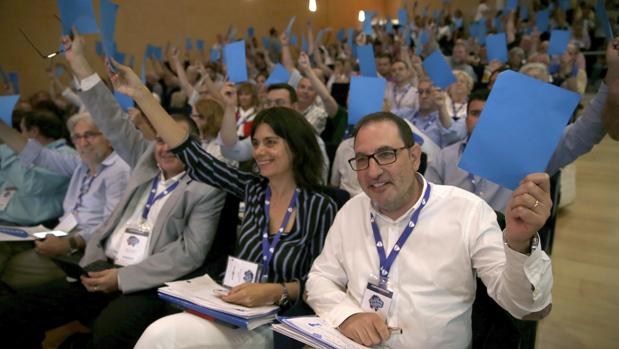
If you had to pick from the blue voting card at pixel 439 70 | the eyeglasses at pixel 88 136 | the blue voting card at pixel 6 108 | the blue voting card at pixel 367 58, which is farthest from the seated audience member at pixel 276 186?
the blue voting card at pixel 367 58

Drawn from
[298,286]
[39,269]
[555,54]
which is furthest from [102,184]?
[555,54]

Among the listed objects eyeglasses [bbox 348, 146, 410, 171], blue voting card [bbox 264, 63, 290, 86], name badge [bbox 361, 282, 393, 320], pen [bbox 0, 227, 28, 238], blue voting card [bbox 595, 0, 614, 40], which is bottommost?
pen [bbox 0, 227, 28, 238]

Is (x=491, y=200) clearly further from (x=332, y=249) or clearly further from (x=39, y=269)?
(x=39, y=269)

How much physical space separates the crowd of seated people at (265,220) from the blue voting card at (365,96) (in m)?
0.33

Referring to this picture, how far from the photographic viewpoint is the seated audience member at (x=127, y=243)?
189cm

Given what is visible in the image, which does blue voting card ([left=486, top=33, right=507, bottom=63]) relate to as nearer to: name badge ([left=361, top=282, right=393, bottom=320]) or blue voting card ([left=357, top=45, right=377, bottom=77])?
blue voting card ([left=357, top=45, right=377, bottom=77])

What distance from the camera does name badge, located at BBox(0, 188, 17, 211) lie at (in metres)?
2.80

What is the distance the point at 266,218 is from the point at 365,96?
1.17m

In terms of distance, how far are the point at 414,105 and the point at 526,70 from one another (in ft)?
3.97

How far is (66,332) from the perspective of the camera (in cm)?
261

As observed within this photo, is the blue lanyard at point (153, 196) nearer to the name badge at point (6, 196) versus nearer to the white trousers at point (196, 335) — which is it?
the white trousers at point (196, 335)

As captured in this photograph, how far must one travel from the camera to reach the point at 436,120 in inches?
137

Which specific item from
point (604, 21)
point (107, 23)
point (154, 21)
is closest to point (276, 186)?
point (107, 23)

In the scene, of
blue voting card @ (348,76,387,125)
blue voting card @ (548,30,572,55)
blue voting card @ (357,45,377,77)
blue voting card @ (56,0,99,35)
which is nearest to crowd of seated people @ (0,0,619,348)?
blue voting card @ (56,0,99,35)
